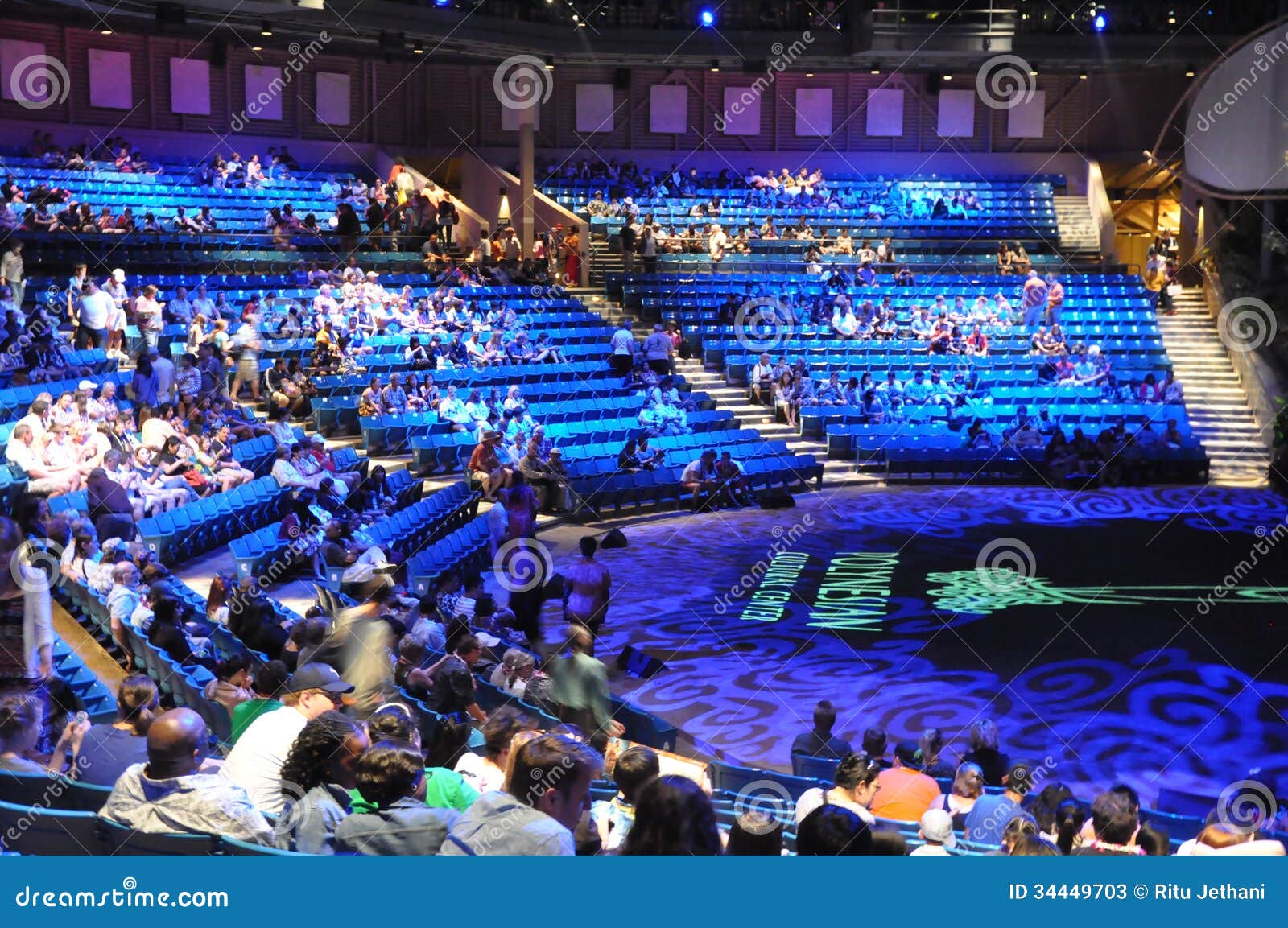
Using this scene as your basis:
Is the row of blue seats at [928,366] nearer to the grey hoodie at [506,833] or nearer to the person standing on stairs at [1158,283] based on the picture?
the person standing on stairs at [1158,283]

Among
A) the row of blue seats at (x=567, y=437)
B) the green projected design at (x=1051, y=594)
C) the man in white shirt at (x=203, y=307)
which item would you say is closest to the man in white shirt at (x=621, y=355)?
the row of blue seats at (x=567, y=437)

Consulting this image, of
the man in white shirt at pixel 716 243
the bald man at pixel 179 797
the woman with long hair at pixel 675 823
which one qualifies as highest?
the man in white shirt at pixel 716 243

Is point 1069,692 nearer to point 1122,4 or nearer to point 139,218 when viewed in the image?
point 139,218

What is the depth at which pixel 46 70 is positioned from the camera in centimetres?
2178

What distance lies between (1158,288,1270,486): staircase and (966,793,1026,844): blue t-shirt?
45.5 ft

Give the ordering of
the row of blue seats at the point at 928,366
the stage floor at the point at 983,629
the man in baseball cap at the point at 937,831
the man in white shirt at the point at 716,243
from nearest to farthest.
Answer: the man in baseball cap at the point at 937,831 < the stage floor at the point at 983,629 < the row of blue seats at the point at 928,366 < the man in white shirt at the point at 716,243

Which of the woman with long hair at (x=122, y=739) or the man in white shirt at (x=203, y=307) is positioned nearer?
the woman with long hair at (x=122, y=739)

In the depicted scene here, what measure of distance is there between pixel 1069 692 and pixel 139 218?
47.7 ft

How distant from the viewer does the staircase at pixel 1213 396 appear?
18.4 meters

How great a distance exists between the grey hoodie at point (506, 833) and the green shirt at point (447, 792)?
87 cm

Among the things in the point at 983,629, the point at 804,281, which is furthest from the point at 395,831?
the point at 804,281

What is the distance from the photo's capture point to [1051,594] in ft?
38.5

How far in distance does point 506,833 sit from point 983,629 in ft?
25.8

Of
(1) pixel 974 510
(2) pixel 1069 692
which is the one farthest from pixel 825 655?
(1) pixel 974 510
